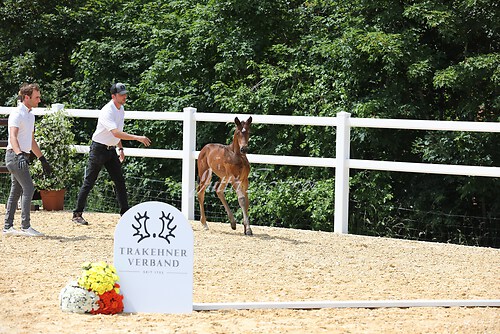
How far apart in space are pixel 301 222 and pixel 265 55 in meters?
4.07

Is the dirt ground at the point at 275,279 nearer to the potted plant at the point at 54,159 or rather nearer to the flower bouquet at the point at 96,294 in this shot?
the flower bouquet at the point at 96,294

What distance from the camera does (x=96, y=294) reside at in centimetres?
743

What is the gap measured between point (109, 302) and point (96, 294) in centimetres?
12

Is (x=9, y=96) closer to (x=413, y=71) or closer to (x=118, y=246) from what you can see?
(x=413, y=71)

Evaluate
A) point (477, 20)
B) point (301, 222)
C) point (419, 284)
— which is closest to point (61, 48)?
point (301, 222)

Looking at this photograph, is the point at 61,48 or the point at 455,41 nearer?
the point at 455,41

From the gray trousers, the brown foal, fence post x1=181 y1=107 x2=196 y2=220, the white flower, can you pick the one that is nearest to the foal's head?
the brown foal

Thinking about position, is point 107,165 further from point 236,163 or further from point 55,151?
point 55,151

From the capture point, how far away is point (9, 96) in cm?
2009

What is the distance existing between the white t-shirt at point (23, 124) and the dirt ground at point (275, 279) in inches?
44.8

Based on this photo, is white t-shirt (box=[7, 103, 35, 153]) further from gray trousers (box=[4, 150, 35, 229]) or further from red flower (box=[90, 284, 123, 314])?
red flower (box=[90, 284, 123, 314])

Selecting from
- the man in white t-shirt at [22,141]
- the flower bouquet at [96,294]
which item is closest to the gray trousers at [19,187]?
the man in white t-shirt at [22,141]

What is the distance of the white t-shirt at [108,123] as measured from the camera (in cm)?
1187

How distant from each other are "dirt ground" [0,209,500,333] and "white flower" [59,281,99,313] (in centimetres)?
→ 8
